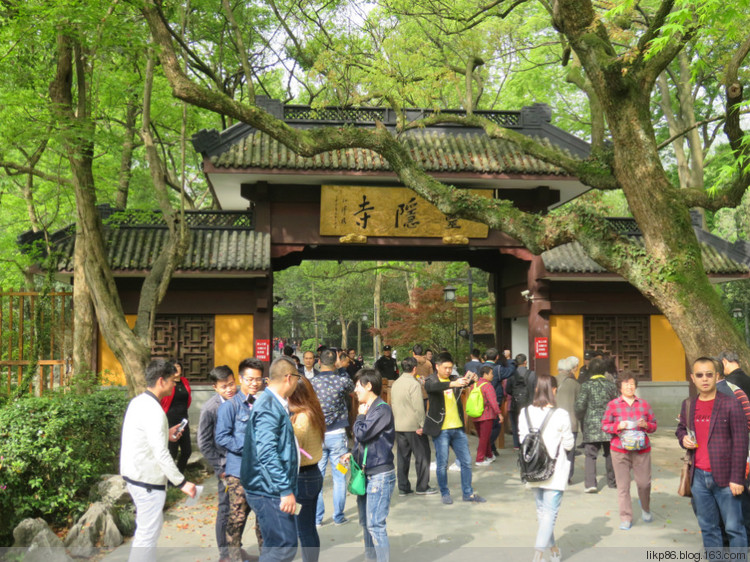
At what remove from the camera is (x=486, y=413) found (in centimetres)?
1009

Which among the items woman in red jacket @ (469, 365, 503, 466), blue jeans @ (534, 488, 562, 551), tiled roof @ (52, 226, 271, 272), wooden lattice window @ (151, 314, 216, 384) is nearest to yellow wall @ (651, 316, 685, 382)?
woman in red jacket @ (469, 365, 503, 466)

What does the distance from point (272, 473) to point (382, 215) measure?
31.0 ft

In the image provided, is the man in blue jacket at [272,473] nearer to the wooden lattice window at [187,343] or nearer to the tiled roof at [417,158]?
the tiled roof at [417,158]

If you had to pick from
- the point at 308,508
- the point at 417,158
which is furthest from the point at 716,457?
the point at 417,158

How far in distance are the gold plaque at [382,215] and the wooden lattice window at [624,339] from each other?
3401 millimetres

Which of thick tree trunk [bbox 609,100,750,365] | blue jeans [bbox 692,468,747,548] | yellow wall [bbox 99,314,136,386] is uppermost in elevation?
thick tree trunk [bbox 609,100,750,365]

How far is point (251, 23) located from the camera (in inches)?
762

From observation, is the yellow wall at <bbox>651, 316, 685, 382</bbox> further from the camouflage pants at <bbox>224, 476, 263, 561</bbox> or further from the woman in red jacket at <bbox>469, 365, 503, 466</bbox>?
Result: the camouflage pants at <bbox>224, 476, 263, 561</bbox>

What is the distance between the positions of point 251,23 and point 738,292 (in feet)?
79.7

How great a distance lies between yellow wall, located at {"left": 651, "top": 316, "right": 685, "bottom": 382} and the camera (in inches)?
568

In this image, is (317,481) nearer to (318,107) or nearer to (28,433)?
(28,433)

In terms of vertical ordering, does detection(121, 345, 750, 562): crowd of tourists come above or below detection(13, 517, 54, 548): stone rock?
above

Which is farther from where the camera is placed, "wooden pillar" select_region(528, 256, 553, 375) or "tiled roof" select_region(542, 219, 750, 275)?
"wooden pillar" select_region(528, 256, 553, 375)

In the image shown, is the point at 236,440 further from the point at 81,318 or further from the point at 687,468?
the point at 81,318
